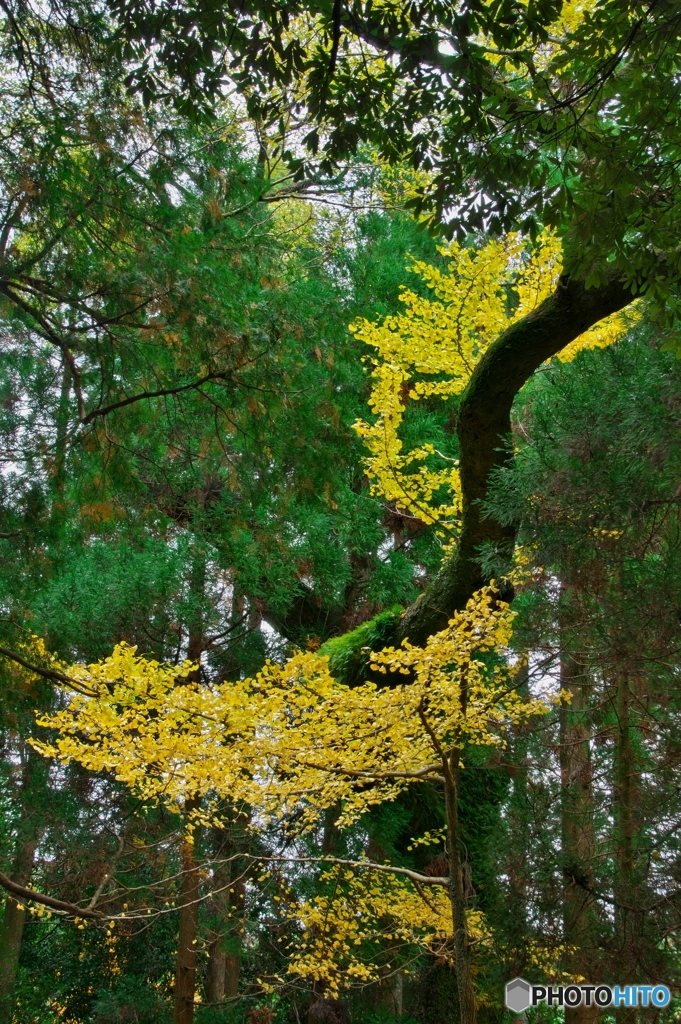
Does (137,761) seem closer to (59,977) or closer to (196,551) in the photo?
(196,551)

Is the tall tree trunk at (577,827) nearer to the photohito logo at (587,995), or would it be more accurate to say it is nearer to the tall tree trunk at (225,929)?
the photohito logo at (587,995)

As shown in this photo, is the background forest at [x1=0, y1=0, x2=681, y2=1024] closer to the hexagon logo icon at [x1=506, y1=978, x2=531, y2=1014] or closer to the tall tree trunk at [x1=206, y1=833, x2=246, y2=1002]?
the hexagon logo icon at [x1=506, y1=978, x2=531, y2=1014]

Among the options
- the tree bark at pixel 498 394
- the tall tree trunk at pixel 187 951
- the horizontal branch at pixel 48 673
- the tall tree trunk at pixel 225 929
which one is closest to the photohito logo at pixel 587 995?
the tree bark at pixel 498 394

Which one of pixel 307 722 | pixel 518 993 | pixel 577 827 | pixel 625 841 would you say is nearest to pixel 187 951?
pixel 307 722

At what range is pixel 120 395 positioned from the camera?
10.6 feet

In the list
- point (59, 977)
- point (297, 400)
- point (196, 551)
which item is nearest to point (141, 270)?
point (297, 400)

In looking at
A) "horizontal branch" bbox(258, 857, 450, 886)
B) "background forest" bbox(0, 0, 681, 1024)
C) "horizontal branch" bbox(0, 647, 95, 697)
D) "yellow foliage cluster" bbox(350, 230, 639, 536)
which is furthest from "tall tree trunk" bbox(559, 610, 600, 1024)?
"horizontal branch" bbox(0, 647, 95, 697)

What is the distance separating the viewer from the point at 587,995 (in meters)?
3.02

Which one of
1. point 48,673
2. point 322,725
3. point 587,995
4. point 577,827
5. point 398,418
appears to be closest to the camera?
point 587,995

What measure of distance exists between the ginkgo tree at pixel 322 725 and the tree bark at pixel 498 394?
0.34 m

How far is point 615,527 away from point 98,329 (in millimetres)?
1986

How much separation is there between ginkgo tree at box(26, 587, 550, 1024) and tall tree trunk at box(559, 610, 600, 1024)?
0.70 feet

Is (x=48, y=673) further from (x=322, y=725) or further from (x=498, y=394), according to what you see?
(x=498, y=394)

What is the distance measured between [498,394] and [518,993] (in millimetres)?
2404
